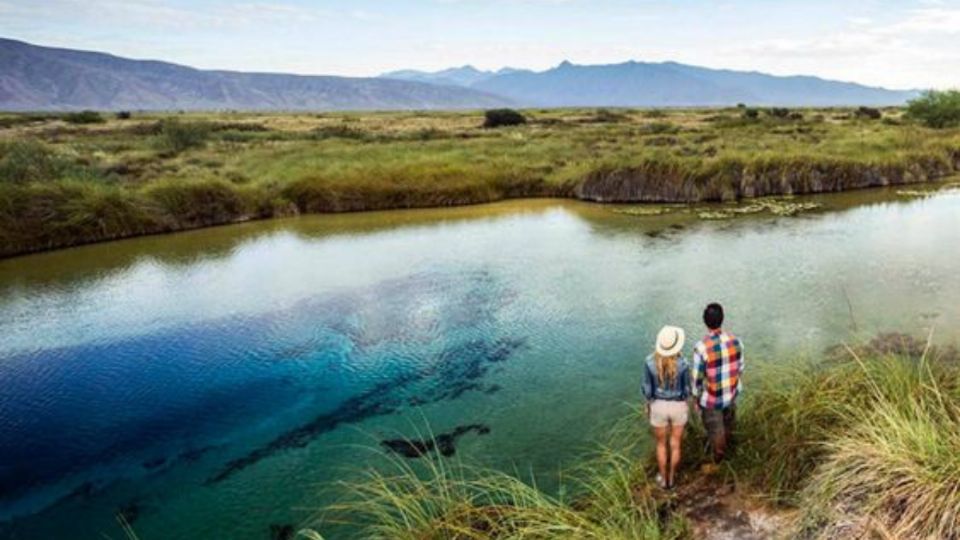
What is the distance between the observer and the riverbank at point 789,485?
15.6ft

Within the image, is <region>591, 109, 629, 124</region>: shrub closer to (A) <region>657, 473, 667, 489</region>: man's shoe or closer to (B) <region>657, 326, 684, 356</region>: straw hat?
(B) <region>657, 326, 684, 356</region>: straw hat

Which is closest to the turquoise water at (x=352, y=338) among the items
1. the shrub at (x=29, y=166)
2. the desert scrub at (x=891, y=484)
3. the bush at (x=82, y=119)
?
the desert scrub at (x=891, y=484)

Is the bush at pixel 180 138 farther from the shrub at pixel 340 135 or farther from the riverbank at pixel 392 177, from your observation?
→ the shrub at pixel 340 135

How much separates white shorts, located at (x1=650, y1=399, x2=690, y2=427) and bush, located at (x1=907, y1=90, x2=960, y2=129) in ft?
184

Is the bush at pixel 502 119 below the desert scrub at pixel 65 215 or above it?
above

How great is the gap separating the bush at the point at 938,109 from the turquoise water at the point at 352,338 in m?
34.3

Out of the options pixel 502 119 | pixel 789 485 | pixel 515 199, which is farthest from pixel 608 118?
pixel 789 485

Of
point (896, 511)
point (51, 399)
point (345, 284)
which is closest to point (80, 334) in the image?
point (51, 399)

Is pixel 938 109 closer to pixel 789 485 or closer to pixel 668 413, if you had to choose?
pixel 789 485

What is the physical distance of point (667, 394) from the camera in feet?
21.4

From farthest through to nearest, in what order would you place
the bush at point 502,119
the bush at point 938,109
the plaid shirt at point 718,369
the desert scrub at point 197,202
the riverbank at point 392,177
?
the bush at point 502,119 < the bush at point 938,109 < the desert scrub at point 197,202 < the riverbank at point 392,177 < the plaid shirt at point 718,369

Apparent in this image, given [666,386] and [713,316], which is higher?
[713,316]

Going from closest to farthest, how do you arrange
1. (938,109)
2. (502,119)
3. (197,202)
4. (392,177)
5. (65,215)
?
1. (65,215)
2. (197,202)
3. (392,177)
4. (938,109)
5. (502,119)

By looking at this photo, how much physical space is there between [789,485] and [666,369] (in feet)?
4.83
